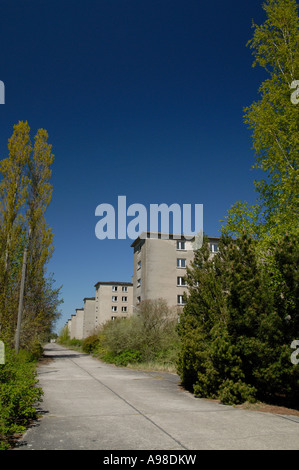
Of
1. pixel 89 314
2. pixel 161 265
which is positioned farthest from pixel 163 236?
pixel 89 314

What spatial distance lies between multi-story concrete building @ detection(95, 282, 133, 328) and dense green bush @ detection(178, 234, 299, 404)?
57.0 metres

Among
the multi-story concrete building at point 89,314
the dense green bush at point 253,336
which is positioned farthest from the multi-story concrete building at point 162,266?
the multi-story concrete building at point 89,314

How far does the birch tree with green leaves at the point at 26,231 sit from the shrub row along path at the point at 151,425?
987cm

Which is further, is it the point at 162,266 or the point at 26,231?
the point at 162,266

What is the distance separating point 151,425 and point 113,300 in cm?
6202

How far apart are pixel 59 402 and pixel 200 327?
478cm

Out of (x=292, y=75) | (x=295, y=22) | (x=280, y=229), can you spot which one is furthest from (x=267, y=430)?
(x=295, y=22)

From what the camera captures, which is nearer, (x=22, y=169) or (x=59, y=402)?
(x=59, y=402)

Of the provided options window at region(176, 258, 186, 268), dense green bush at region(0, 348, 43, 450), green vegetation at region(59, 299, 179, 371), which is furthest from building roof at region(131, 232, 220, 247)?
dense green bush at region(0, 348, 43, 450)

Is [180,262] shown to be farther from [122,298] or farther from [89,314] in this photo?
[89,314]

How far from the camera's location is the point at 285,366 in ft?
26.1

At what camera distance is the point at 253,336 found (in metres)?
8.69

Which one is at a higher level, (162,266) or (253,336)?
(162,266)
